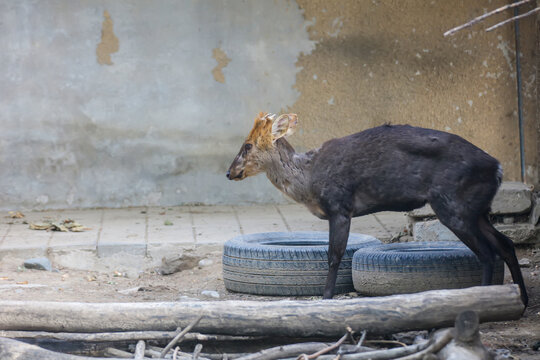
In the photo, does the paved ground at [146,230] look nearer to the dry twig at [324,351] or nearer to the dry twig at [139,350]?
the dry twig at [139,350]

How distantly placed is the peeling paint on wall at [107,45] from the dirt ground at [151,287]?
11.9 ft

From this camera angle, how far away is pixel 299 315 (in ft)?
15.5

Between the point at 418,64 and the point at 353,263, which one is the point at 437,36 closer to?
the point at 418,64

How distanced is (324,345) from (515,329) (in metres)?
1.82

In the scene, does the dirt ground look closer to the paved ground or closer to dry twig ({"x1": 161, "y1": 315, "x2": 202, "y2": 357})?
the paved ground

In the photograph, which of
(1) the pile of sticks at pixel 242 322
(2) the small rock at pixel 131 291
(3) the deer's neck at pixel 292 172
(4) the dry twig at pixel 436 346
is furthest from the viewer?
(2) the small rock at pixel 131 291

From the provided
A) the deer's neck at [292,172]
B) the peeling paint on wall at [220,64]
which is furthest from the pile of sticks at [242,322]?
the peeling paint on wall at [220,64]

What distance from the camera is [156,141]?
11.2 metres

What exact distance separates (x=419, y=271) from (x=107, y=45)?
6367 mm

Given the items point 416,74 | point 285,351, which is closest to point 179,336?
point 285,351

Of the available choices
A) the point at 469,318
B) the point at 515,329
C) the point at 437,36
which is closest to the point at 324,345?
the point at 469,318

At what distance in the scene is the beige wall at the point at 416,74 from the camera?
444 inches

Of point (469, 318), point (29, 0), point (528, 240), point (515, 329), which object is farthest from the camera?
point (29, 0)

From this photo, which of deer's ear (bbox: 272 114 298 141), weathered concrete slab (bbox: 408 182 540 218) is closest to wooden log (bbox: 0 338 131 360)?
deer's ear (bbox: 272 114 298 141)
